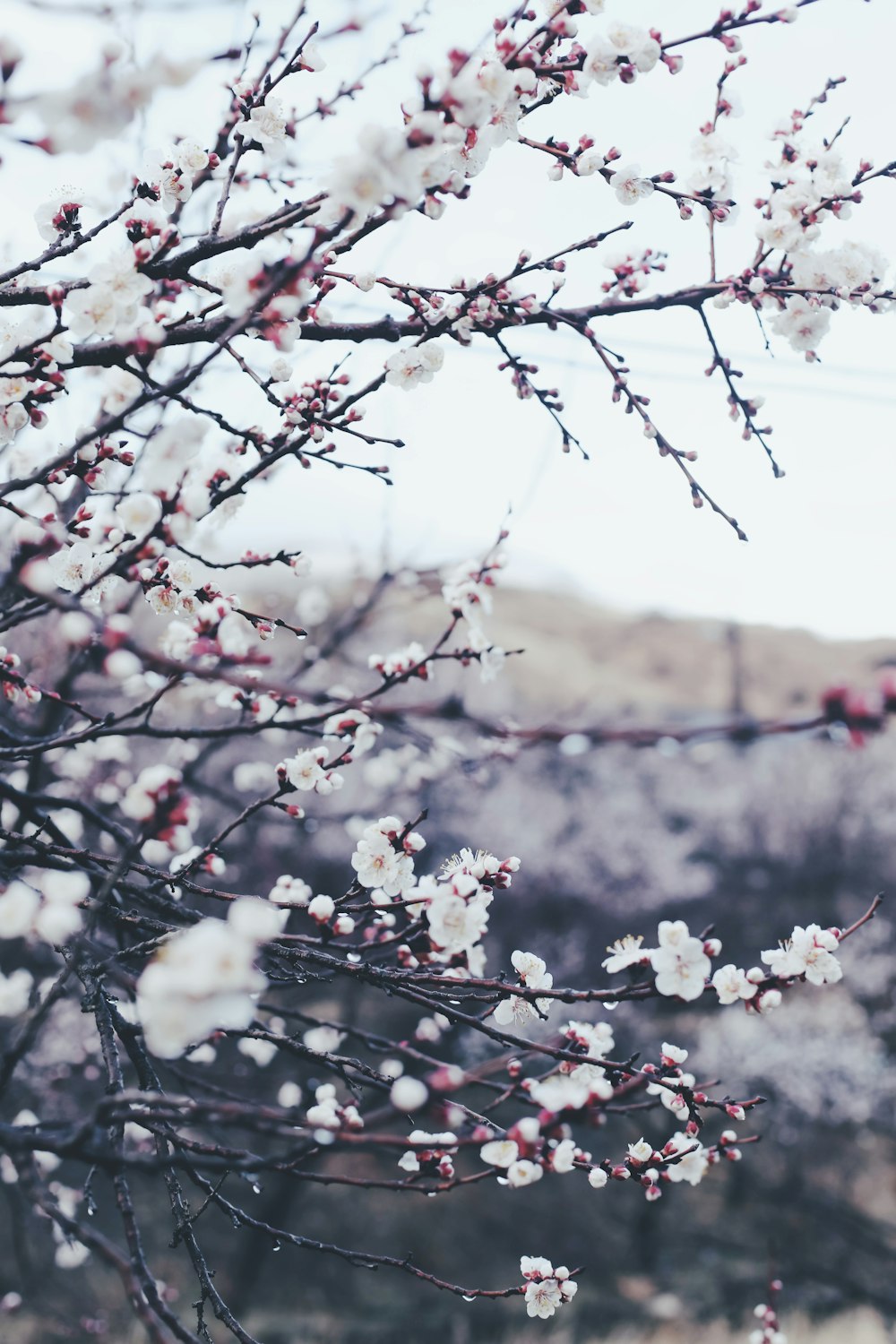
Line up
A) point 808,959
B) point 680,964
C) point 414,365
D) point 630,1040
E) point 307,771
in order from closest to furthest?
point 680,964 < point 808,959 < point 307,771 < point 414,365 < point 630,1040

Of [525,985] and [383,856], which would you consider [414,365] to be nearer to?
[383,856]

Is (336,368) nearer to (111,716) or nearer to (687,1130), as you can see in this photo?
(111,716)

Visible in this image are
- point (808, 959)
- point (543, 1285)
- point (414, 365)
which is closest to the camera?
point (808, 959)

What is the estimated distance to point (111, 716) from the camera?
188 centimetres

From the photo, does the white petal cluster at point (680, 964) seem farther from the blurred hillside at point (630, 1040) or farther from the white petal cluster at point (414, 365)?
the blurred hillside at point (630, 1040)

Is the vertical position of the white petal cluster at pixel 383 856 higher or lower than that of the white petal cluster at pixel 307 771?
lower

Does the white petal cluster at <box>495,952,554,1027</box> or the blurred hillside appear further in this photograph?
the blurred hillside

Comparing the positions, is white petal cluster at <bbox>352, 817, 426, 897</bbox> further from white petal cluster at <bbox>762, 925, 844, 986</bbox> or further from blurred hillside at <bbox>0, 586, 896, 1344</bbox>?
blurred hillside at <bbox>0, 586, 896, 1344</bbox>

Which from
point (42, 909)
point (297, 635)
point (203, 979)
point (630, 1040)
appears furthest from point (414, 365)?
point (630, 1040)

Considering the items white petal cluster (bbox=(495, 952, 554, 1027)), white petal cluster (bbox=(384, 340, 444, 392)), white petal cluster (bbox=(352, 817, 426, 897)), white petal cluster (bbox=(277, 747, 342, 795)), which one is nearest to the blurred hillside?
white petal cluster (bbox=(384, 340, 444, 392))

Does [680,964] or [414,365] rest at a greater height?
[414,365]

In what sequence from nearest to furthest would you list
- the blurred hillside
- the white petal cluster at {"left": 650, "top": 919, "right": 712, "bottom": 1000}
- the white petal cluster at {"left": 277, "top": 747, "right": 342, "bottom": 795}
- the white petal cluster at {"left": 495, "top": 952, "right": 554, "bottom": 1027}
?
the white petal cluster at {"left": 650, "top": 919, "right": 712, "bottom": 1000} → the white petal cluster at {"left": 495, "top": 952, "right": 554, "bottom": 1027} → the white petal cluster at {"left": 277, "top": 747, "right": 342, "bottom": 795} → the blurred hillside

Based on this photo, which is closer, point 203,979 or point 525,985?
point 203,979

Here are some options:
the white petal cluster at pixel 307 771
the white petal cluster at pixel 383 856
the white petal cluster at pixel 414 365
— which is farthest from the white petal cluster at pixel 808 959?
the white petal cluster at pixel 414 365
